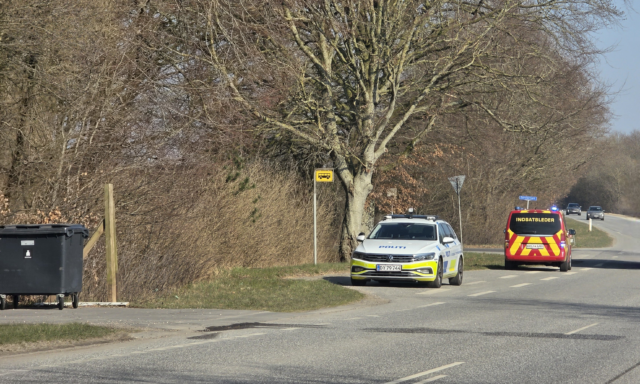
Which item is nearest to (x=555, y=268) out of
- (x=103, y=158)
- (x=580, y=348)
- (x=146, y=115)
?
Result: (x=146, y=115)

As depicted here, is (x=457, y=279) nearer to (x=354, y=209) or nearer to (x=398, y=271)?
(x=398, y=271)

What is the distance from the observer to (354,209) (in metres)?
27.5

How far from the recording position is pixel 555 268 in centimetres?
2900

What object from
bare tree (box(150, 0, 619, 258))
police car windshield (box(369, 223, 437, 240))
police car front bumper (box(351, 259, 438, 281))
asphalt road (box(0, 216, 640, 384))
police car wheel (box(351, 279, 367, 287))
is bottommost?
asphalt road (box(0, 216, 640, 384))

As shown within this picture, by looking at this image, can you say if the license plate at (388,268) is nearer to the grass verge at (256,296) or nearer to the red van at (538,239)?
the grass verge at (256,296)

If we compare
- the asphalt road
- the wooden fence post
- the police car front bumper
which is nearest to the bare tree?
the police car front bumper

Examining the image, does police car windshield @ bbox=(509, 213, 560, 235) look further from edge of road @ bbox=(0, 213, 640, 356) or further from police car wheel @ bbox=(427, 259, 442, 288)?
edge of road @ bbox=(0, 213, 640, 356)

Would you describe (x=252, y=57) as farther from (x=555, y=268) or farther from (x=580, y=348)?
(x=580, y=348)

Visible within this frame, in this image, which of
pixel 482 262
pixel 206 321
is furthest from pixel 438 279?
pixel 482 262

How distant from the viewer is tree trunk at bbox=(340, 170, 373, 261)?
2742cm

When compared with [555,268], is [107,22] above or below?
above

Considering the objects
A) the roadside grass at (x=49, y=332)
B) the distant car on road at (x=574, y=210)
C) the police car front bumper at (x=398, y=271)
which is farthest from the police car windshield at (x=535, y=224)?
the distant car on road at (x=574, y=210)

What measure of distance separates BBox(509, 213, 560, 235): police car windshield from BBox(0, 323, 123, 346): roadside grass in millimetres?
18159

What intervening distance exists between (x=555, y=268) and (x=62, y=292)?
2017cm
